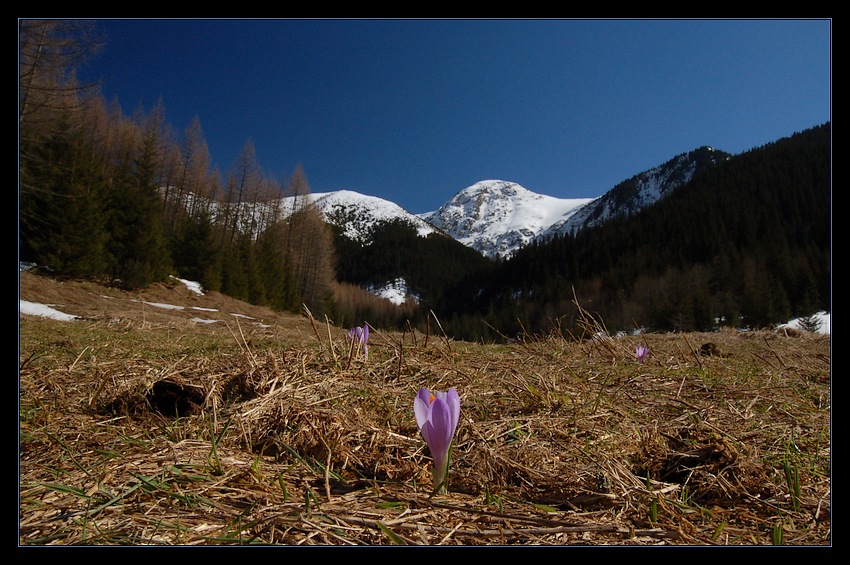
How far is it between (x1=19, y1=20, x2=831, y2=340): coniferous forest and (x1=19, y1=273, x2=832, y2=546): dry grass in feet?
2.27

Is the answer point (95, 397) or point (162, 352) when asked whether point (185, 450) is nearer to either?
point (95, 397)

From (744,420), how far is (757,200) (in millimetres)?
71376

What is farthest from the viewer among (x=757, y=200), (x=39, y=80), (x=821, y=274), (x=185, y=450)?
(x=757, y=200)

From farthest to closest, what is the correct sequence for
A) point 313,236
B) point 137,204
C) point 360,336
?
point 313,236 < point 137,204 < point 360,336

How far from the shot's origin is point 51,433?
1266mm

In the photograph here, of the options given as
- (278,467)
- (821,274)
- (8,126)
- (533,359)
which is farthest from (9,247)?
(821,274)

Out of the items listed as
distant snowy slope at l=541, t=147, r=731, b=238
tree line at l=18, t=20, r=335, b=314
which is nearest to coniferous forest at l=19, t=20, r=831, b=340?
tree line at l=18, t=20, r=335, b=314

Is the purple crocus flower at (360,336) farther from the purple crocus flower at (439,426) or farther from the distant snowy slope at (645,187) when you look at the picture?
the distant snowy slope at (645,187)

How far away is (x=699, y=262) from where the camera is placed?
163ft

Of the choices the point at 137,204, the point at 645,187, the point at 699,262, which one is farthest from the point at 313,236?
the point at 645,187

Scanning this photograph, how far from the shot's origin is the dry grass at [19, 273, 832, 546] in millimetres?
819

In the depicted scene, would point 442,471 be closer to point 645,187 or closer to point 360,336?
point 360,336

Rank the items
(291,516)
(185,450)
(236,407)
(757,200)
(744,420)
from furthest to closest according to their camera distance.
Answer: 1. (757,200)
2. (744,420)
3. (236,407)
4. (185,450)
5. (291,516)

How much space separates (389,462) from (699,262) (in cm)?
5821
